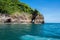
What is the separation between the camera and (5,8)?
80.2m

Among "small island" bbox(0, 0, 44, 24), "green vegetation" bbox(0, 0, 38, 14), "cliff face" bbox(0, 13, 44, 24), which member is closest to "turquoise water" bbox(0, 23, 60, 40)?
"cliff face" bbox(0, 13, 44, 24)

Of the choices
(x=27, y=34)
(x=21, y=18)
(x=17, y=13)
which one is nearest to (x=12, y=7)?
(x=17, y=13)

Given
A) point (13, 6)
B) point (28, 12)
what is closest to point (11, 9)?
point (13, 6)

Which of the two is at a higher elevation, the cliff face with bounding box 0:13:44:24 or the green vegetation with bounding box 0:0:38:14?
the green vegetation with bounding box 0:0:38:14

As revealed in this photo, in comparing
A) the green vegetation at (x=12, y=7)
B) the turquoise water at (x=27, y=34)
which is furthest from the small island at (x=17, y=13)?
the turquoise water at (x=27, y=34)

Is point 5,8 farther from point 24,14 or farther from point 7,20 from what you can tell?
point 24,14

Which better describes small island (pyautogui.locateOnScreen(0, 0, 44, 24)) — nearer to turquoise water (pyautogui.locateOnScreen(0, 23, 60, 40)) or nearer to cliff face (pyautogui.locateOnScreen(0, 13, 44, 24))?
cliff face (pyautogui.locateOnScreen(0, 13, 44, 24))

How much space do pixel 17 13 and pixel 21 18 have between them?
3.56 meters

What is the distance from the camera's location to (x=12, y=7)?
8756 cm

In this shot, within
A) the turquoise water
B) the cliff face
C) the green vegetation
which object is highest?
the green vegetation

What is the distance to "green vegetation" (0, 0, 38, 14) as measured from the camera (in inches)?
3125

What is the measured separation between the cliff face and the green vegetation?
3.03m

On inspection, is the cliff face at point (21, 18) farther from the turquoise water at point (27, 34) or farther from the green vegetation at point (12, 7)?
the turquoise water at point (27, 34)

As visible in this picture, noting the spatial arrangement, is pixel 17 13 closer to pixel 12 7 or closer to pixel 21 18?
pixel 21 18
